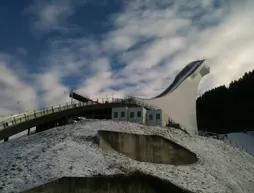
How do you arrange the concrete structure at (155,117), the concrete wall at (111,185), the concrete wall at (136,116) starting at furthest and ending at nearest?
the concrete structure at (155,117) < the concrete wall at (136,116) < the concrete wall at (111,185)

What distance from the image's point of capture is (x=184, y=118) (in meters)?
61.9

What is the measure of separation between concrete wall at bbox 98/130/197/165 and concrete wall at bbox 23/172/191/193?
15.4ft

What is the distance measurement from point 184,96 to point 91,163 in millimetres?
43518

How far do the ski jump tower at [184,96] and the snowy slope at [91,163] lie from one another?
26442 millimetres

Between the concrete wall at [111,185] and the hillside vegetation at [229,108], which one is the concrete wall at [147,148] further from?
the hillside vegetation at [229,108]

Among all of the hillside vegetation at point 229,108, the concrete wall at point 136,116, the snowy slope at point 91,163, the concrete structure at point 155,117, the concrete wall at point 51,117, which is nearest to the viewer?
the snowy slope at point 91,163

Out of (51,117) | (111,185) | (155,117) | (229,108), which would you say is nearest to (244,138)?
(229,108)

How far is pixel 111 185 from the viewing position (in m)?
19.1

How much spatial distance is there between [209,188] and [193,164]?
3703 millimetres

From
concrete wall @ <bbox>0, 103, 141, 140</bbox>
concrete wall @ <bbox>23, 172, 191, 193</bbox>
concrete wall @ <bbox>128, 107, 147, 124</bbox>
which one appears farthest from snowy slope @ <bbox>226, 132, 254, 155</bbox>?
concrete wall @ <bbox>23, 172, 191, 193</bbox>

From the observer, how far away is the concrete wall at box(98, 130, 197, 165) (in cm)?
2481

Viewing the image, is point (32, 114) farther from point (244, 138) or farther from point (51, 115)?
point (244, 138)

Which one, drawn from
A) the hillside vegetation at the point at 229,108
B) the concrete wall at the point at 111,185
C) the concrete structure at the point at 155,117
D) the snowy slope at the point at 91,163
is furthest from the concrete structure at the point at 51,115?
the hillside vegetation at the point at 229,108

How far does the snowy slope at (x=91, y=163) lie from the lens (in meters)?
19.3
